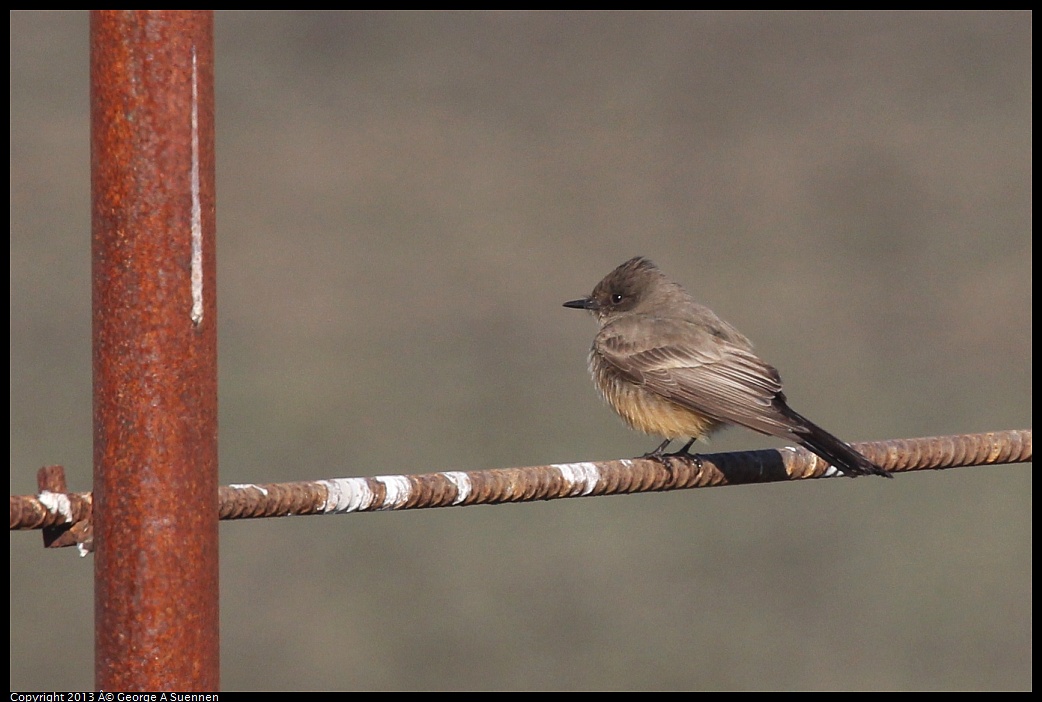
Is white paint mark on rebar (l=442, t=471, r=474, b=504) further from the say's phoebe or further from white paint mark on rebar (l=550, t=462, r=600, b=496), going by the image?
the say's phoebe

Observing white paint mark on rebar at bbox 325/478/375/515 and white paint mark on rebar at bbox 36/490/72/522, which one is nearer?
white paint mark on rebar at bbox 36/490/72/522

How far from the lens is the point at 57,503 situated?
2273 millimetres

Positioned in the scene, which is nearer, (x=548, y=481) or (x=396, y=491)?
(x=396, y=491)

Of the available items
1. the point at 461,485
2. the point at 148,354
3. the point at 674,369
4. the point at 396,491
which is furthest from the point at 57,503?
the point at 674,369

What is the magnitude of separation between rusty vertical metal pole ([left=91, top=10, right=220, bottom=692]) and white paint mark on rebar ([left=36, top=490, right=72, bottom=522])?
0.10 metres

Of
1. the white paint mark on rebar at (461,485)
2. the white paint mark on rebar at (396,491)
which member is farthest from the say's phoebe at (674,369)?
the white paint mark on rebar at (396,491)

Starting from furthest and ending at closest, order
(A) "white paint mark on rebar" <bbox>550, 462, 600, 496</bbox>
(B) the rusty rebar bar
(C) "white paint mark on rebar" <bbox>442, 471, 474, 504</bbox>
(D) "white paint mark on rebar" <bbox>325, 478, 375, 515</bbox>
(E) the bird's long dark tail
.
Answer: (E) the bird's long dark tail, (A) "white paint mark on rebar" <bbox>550, 462, 600, 496</bbox>, (C) "white paint mark on rebar" <bbox>442, 471, 474, 504</bbox>, (D) "white paint mark on rebar" <bbox>325, 478, 375, 515</bbox>, (B) the rusty rebar bar

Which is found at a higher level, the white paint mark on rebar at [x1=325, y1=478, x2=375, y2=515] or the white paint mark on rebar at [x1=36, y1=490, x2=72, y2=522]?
the white paint mark on rebar at [x1=36, y1=490, x2=72, y2=522]

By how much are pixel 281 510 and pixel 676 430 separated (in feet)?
11.2

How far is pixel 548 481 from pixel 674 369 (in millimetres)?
2843

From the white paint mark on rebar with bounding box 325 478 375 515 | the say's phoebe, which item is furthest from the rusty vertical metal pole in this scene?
the say's phoebe

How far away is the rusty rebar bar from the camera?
2.45m

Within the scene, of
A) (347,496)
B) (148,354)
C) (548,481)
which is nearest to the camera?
(148,354)

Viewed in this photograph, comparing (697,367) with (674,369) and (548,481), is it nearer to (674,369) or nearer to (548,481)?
(674,369)
